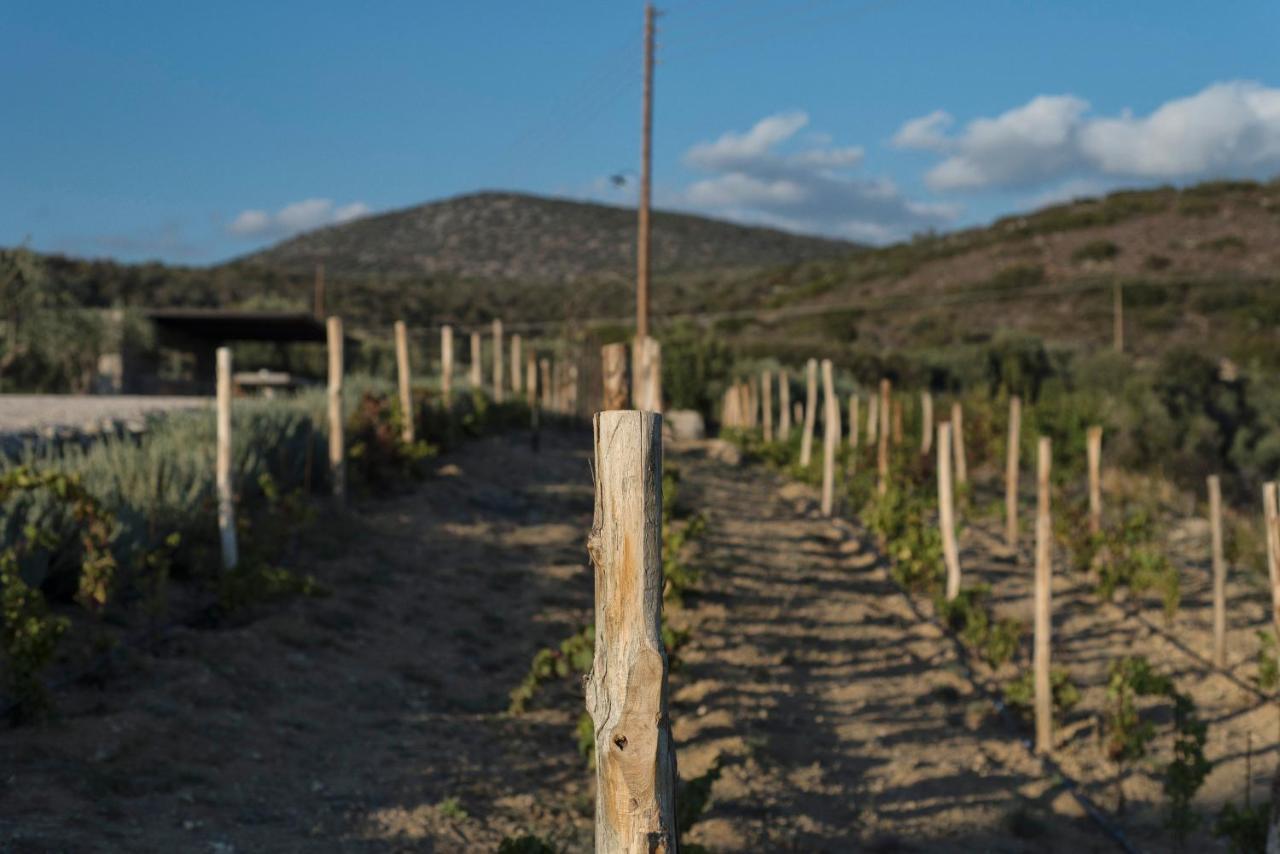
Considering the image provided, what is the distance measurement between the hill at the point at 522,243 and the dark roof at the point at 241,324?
37.2 metres

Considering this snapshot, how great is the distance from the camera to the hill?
66312 mm

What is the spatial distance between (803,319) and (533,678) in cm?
3735

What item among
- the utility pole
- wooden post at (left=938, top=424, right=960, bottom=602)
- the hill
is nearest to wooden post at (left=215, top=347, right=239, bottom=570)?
wooden post at (left=938, top=424, right=960, bottom=602)

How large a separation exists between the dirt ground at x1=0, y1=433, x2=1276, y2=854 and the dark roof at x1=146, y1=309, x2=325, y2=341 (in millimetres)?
11794

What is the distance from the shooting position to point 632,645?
299 cm

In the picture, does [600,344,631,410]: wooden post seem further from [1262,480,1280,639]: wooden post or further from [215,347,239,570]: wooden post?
[1262,480,1280,639]: wooden post

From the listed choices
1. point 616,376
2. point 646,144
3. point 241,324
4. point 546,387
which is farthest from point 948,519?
point 241,324

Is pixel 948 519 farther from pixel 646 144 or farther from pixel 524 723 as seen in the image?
pixel 646 144

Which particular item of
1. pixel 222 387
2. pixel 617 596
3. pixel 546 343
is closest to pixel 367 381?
pixel 222 387

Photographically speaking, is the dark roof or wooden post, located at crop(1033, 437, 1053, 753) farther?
the dark roof

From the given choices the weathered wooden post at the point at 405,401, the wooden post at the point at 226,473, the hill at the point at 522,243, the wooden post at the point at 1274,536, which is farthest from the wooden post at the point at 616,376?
the hill at the point at 522,243

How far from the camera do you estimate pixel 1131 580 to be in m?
10.4

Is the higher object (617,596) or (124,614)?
(617,596)

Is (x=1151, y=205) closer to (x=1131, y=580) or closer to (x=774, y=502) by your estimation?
(x=774, y=502)
